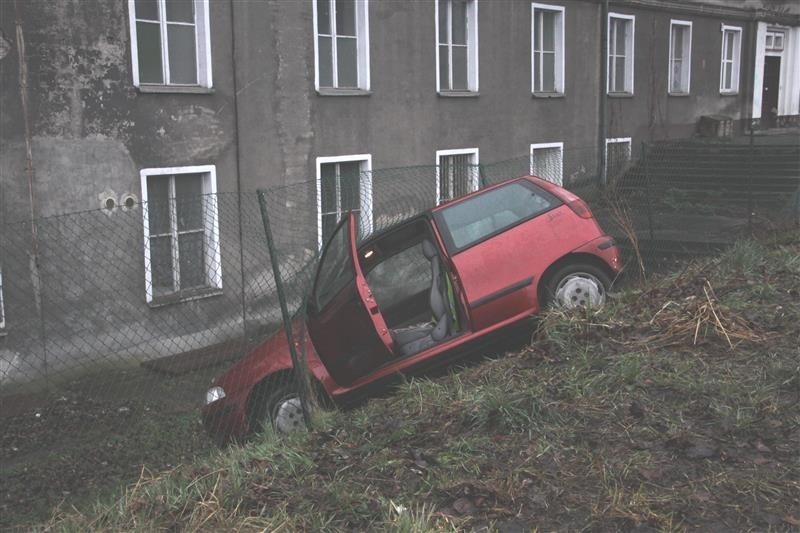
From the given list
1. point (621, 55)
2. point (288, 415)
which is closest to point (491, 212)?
point (288, 415)

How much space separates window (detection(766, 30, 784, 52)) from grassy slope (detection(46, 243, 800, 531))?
21.8 metres

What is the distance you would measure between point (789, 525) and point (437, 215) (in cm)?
438

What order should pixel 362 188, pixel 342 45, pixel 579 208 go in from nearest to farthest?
pixel 579 208, pixel 362 188, pixel 342 45

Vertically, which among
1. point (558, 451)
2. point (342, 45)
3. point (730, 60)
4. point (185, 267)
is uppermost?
point (730, 60)

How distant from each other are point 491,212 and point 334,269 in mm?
1526

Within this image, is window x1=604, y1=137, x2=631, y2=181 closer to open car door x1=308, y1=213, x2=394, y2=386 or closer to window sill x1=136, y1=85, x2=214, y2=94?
window sill x1=136, y1=85, x2=214, y2=94

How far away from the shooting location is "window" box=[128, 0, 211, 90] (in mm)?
10906

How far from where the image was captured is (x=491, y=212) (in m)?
7.38

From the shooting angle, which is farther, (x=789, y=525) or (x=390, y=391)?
(x=390, y=391)

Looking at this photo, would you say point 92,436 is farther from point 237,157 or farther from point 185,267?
point 237,157

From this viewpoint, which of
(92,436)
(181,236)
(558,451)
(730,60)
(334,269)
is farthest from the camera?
(730,60)

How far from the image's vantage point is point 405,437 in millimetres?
4785

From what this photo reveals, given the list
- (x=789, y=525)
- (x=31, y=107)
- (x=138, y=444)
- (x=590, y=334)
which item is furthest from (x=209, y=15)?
(x=789, y=525)

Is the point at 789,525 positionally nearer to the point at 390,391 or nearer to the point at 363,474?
the point at 363,474
